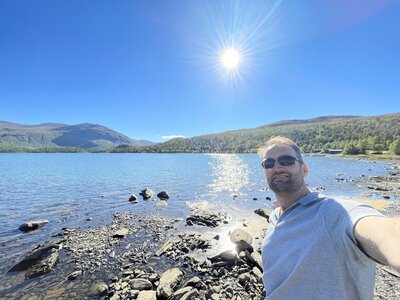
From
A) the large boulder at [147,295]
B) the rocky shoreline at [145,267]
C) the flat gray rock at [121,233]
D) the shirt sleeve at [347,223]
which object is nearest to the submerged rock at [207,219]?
the rocky shoreline at [145,267]

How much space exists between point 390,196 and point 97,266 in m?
41.1

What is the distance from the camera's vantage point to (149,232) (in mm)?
22391

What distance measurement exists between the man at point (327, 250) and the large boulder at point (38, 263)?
52.7ft

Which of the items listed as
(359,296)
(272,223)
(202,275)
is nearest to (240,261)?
(202,275)

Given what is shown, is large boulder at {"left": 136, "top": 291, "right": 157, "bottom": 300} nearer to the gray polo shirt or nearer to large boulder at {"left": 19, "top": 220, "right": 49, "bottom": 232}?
the gray polo shirt

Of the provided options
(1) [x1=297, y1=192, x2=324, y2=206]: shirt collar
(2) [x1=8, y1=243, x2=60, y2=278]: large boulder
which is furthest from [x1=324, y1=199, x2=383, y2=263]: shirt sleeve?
(2) [x1=8, y1=243, x2=60, y2=278]: large boulder

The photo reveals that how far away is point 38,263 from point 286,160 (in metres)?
17.5

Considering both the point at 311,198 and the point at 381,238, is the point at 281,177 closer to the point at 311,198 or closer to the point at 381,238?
the point at 311,198

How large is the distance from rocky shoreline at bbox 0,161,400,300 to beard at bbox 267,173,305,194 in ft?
31.2

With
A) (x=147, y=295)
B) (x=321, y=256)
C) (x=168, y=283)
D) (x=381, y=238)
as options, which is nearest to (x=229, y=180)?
(x=168, y=283)

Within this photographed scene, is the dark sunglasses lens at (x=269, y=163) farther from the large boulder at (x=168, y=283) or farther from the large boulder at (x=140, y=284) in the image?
the large boulder at (x=140, y=284)

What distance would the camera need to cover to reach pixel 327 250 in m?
2.88

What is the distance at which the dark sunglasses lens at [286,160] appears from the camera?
4563 mm

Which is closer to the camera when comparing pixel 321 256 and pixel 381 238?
pixel 381 238
